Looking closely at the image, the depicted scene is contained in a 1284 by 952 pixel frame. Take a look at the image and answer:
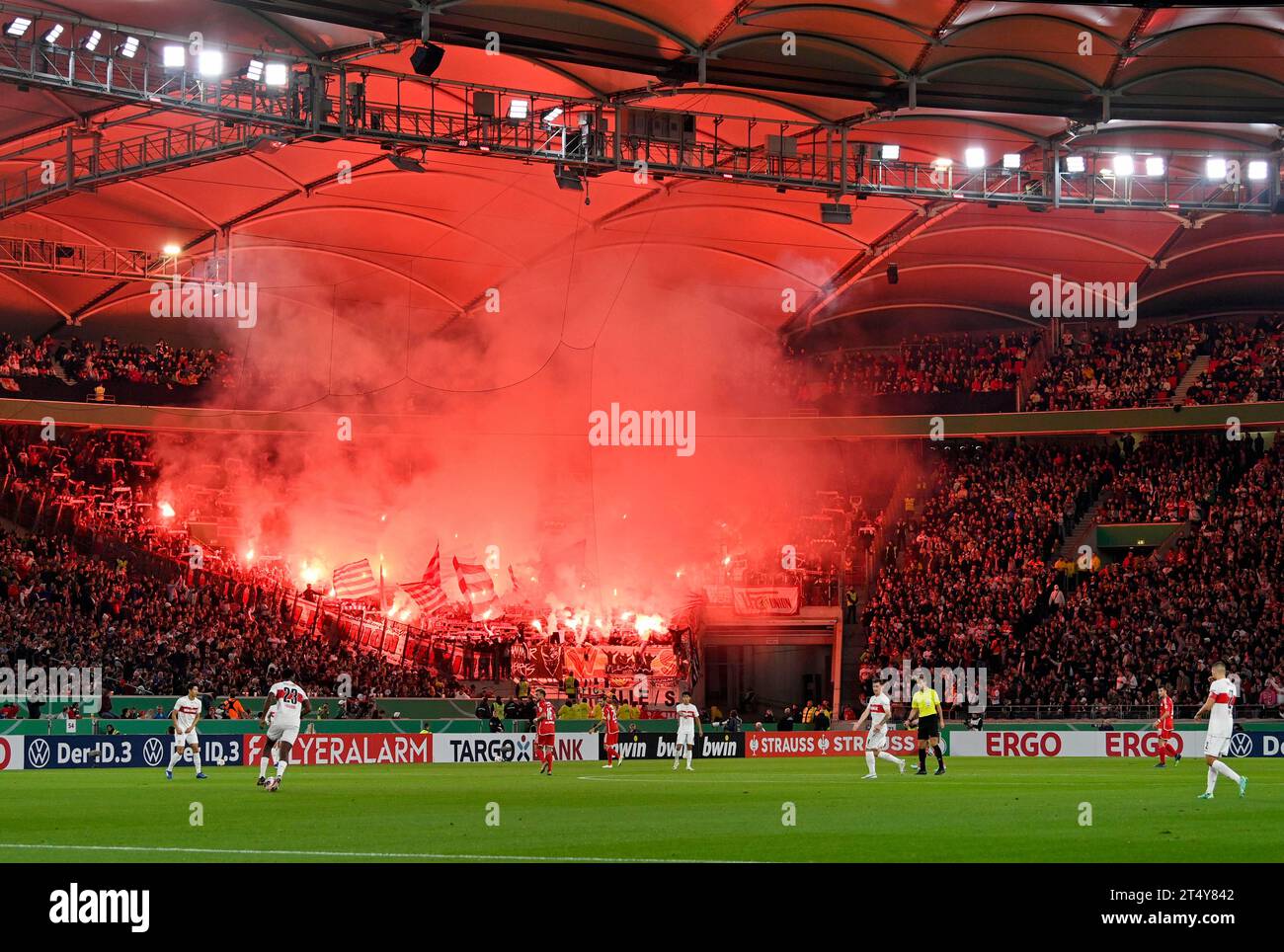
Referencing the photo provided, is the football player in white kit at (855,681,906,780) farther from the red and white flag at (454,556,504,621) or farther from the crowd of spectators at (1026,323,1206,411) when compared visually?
the crowd of spectators at (1026,323,1206,411)

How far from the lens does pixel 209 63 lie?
33.3 metres

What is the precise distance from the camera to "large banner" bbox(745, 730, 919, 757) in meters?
43.7

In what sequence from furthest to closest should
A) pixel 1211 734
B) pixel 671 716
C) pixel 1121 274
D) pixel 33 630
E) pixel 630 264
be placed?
1. pixel 1121 274
2. pixel 630 264
3. pixel 671 716
4. pixel 33 630
5. pixel 1211 734

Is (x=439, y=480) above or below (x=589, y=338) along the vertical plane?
below

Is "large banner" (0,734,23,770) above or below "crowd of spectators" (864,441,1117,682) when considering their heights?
below

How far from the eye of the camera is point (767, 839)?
A: 588 inches

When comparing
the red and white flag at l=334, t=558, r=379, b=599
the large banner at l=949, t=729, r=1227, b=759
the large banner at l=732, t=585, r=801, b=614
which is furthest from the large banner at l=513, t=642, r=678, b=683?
the large banner at l=949, t=729, r=1227, b=759

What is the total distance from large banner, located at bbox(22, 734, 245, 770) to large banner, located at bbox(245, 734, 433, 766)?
1.95 ft

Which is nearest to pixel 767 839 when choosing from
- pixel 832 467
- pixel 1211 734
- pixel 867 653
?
pixel 1211 734

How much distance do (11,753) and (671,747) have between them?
17.2 m

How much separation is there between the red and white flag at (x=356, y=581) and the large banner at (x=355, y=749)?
13.9m

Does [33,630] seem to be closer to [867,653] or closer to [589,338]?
[589,338]

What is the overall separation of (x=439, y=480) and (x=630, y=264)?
11187 mm

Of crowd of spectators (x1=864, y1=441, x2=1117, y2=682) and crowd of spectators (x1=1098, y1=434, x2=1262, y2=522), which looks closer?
→ crowd of spectators (x1=864, y1=441, x2=1117, y2=682)
